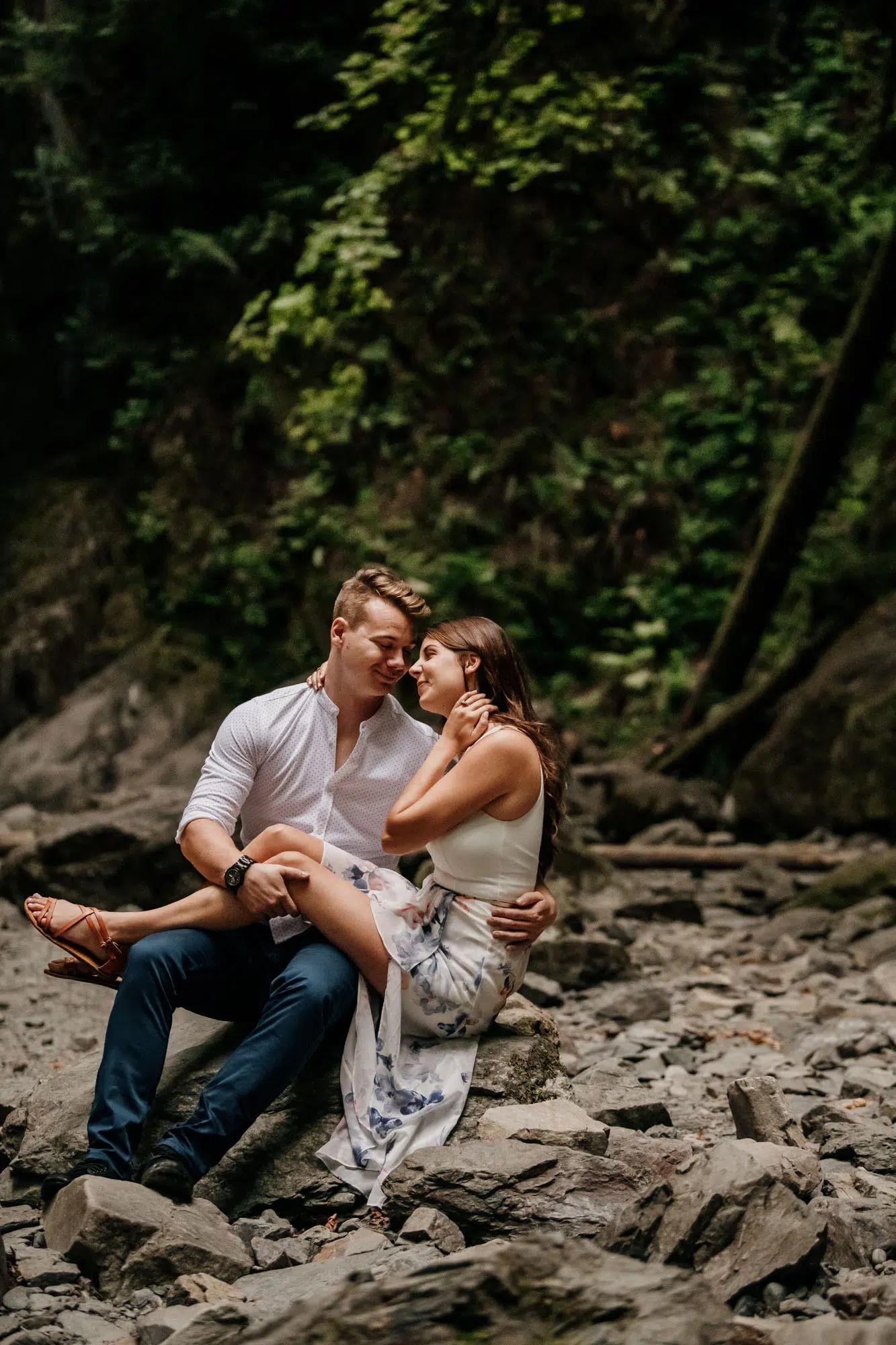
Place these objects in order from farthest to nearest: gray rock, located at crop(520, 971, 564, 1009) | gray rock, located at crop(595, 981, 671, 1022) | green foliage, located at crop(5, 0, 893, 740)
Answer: green foliage, located at crop(5, 0, 893, 740) < gray rock, located at crop(520, 971, 564, 1009) < gray rock, located at crop(595, 981, 671, 1022)

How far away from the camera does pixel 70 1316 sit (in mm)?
2602

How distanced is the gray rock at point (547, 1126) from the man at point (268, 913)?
473 mm

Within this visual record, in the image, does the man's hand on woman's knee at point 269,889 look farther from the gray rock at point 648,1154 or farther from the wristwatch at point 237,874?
the gray rock at point 648,1154

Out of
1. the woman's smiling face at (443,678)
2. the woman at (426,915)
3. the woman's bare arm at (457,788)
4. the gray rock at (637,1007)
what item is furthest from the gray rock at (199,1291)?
the gray rock at (637,1007)

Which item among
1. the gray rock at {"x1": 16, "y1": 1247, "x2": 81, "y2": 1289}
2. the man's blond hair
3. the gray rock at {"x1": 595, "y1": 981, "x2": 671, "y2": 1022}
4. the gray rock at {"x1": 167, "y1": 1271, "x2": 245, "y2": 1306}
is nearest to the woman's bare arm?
the man's blond hair

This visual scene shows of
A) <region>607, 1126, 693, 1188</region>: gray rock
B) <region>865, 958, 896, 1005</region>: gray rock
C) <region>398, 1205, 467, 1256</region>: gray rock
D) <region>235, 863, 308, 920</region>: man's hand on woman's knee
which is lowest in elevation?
<region>865, 958, 896, 1005</region>: gray rock

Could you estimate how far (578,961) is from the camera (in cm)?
601

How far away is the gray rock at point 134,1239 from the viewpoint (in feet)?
9.04

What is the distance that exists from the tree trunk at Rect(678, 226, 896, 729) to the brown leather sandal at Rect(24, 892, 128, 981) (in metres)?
7.44

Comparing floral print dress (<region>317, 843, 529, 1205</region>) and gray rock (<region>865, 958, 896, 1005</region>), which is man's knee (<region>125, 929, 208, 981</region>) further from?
gray rock (<region>865, 958, 896, 1005</region>)

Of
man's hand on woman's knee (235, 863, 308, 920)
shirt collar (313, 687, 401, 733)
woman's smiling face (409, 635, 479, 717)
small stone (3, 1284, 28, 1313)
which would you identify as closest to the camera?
small stone (3, 1284, 28, 1313)

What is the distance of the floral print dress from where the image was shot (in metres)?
3.32

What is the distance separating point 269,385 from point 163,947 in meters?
11.2

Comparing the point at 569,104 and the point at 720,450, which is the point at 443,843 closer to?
the point at 720,450
